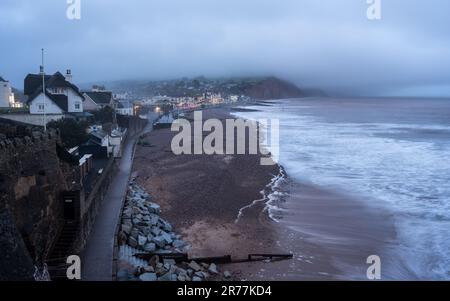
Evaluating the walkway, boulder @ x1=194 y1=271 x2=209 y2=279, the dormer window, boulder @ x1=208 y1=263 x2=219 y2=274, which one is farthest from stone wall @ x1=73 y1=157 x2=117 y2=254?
the dormer window

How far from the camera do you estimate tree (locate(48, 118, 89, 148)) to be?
26.2 meters

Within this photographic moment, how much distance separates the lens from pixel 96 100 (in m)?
47.3

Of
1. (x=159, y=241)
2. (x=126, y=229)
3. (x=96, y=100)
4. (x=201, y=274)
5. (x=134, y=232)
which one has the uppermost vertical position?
(x=96, y=100)

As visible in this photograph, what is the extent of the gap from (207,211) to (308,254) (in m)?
6.46

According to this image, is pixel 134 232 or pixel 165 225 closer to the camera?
pixel 134 232

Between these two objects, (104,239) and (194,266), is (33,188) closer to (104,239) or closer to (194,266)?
(104,239)

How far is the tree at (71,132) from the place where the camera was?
26188mm

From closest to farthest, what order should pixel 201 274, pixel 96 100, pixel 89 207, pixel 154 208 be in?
pixel 201 274 → pixel 89 207 → pixel 154 208 → pixel 96 100

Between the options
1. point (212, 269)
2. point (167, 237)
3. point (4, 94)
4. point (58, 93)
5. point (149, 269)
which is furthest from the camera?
point (4, 94)

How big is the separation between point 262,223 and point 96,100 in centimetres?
3309

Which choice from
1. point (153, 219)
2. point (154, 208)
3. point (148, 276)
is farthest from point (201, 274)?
point (154, 208)

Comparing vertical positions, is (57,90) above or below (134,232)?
above
